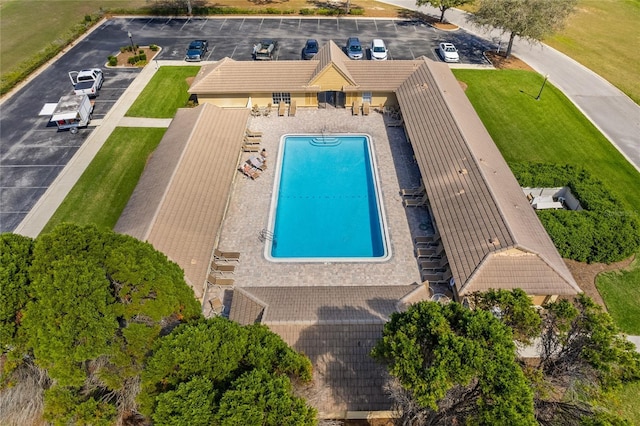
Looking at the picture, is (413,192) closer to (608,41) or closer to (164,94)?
(164,94)

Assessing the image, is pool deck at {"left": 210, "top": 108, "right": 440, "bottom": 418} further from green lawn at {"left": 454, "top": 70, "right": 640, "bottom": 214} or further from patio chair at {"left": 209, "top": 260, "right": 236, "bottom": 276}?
green lawn at {"left": 454, "top": 70, "right": 640, "bottom": 214}

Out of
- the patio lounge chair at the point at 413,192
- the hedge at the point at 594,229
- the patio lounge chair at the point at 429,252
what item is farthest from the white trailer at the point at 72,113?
the hedge at the point at 594,229

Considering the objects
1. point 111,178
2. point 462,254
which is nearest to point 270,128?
point 111,178

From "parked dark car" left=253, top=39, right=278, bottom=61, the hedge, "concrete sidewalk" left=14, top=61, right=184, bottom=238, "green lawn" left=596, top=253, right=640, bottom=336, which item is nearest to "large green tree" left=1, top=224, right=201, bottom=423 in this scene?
"concrete sidewalk" left=14, top=61, right=184, bottom=238

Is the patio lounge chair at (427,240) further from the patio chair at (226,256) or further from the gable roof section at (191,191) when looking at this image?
the gable roof section at (191,191)

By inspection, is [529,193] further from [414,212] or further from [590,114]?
[590,114]
